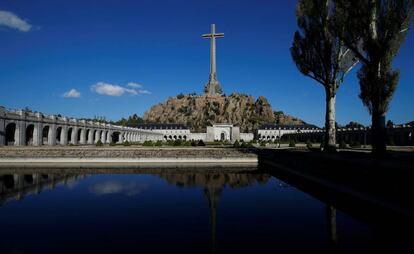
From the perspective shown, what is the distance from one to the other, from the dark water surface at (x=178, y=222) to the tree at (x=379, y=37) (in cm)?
739

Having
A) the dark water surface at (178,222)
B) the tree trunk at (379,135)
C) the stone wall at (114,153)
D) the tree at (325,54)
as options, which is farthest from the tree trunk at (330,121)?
the stone wall at (114,153)

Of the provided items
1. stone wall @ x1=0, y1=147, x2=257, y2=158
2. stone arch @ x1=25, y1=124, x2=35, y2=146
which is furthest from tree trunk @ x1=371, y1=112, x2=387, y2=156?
stone arch @ x1=25, y1=124, x2=35, y2=146

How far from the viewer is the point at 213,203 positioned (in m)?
16.1

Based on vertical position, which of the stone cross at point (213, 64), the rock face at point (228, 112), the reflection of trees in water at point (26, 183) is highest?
the stone cross at point (213, 64)

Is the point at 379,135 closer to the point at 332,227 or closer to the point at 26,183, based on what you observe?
the point at 332,227

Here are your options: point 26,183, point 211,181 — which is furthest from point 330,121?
point 26,183

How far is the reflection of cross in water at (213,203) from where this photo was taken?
10031 millimetres

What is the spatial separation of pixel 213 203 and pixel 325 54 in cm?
2032

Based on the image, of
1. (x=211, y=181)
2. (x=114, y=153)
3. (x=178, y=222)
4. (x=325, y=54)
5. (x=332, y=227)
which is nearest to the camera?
(x=332, y=227)

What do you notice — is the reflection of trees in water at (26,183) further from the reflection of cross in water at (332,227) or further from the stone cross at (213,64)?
the stone cross at (213,64)

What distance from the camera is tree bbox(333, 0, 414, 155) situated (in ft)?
64.9

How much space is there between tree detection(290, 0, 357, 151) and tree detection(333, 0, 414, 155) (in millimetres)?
7743

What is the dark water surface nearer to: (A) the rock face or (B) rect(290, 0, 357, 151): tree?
(B) rect(290, 0, 357, 151): tree

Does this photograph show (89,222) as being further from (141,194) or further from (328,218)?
(328,218)
